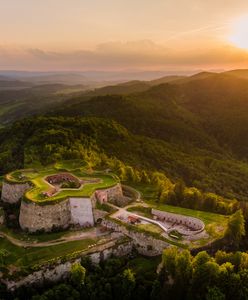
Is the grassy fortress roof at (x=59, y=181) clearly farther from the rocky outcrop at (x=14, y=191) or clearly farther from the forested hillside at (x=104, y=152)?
the forested hillside at (x=104, y=152)

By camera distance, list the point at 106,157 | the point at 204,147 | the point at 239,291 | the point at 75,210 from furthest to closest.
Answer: the point at 204,147 → the point at 106,157 → the point at 75,210 → the point at 239,291

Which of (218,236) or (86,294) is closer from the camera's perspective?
(86,294)

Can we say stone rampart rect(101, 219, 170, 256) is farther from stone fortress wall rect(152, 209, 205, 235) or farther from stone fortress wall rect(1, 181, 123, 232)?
stone fortress wall rect(1, 181, 123, 232)

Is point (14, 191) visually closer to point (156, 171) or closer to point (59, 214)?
point (59, 214)

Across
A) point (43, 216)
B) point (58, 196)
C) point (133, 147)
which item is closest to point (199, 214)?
point (58, 196)

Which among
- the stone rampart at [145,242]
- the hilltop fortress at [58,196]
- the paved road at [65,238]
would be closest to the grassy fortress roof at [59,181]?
the hilltop fortress at [58,196]

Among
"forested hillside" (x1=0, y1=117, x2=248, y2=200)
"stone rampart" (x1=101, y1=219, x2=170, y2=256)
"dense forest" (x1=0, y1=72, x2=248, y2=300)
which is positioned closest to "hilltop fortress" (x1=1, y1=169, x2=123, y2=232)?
"stone rampart" (x1=101, y1=219, x2=170, y2=256)

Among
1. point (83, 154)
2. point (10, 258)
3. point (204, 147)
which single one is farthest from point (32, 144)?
point (204, 147)

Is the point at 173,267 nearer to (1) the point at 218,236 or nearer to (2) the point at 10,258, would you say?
(1) the point at 218,236
